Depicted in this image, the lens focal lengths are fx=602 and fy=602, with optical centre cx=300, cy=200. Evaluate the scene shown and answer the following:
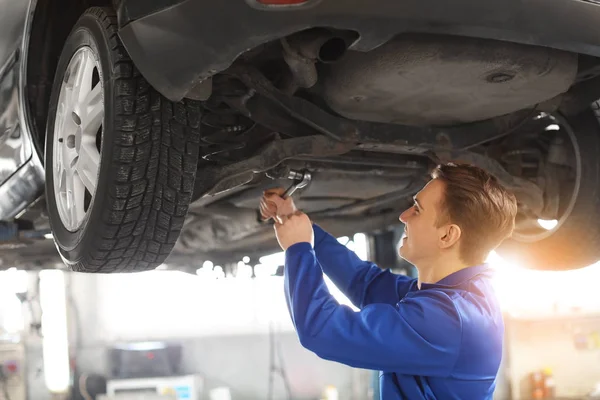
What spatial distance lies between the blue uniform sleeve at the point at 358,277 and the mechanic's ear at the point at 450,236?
271 mm

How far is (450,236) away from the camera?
1267 mm

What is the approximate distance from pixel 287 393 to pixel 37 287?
104 inches

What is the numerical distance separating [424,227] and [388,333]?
1.00 feet

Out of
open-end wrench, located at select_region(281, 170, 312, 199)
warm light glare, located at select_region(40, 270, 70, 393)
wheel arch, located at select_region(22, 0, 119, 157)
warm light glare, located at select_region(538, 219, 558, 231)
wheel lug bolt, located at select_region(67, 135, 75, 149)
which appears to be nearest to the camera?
wheel lug bolt, located at select_region(67, 135, 75, 149)

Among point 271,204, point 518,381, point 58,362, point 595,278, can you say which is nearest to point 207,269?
point 271,204

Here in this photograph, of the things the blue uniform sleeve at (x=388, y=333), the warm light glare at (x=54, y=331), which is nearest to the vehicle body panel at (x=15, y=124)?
the blue uniform sleeve at (x=388, y=333)

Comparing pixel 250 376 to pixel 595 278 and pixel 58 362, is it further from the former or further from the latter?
pixel 595 278

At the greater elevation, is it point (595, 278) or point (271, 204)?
point (271, 204)

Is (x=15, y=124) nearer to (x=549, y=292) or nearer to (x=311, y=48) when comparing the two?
(x=311, y=48)

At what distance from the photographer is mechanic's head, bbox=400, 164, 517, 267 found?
127 cm

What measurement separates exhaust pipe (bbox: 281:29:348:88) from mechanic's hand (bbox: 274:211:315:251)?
Answer: 335 millimetres

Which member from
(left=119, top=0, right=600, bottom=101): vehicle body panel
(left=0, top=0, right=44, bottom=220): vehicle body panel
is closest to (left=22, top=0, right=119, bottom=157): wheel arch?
(left=0, top=0, right=44, bottom=220): vehicle body panel

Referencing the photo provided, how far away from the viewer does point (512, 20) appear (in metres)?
1.16

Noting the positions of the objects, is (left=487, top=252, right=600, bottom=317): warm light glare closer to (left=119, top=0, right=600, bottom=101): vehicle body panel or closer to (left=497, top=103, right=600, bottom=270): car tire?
(left=497, top=103, right=600, bottom=270): car tire
